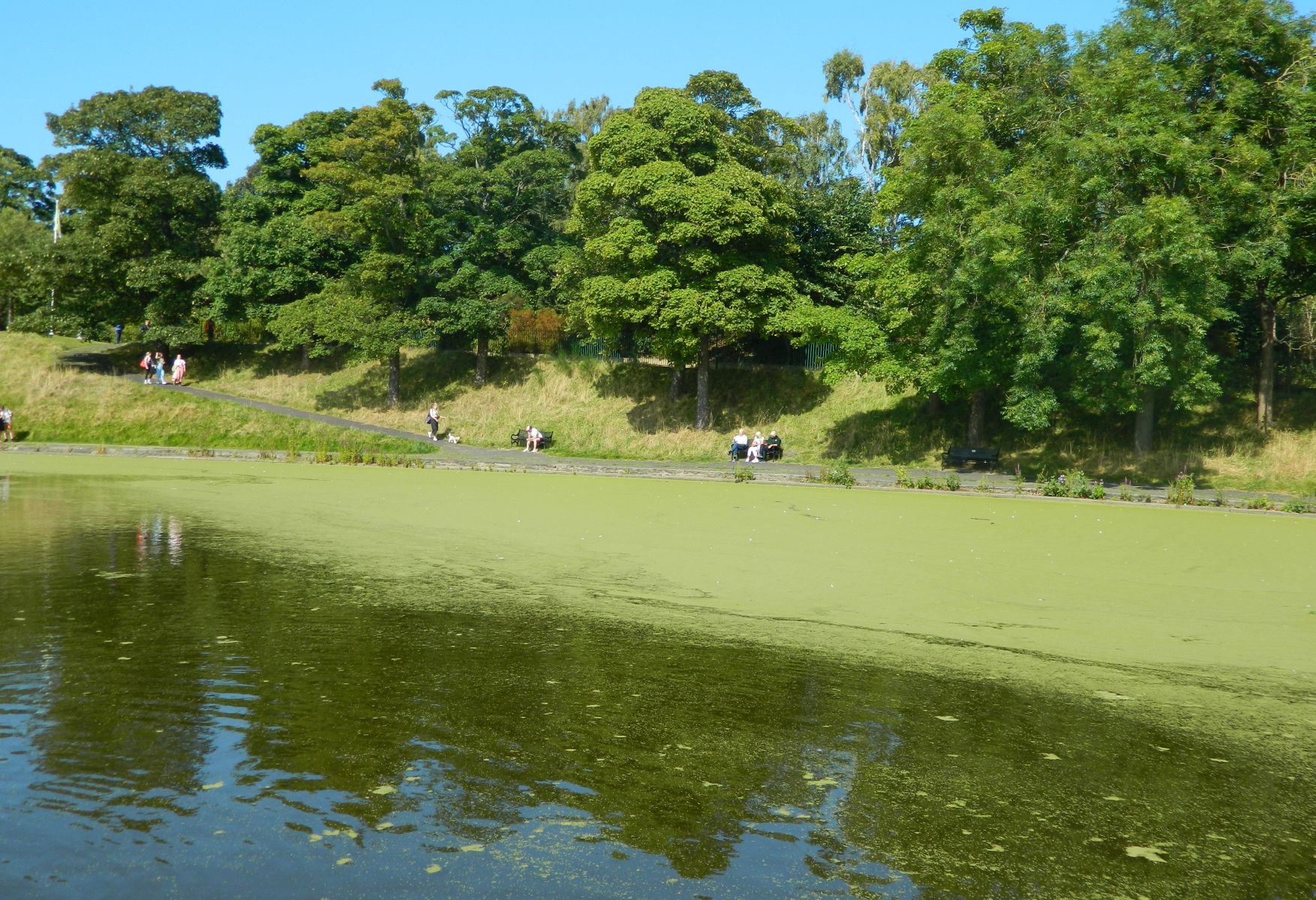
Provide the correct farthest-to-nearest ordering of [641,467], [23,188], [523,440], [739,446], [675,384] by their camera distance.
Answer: [23,188] → [675,384] → [523,440] → [739,446] → [641,467]

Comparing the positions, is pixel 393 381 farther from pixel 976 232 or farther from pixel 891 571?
pixel 891 571

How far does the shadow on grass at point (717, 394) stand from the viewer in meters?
38.3

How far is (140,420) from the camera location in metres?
36.9

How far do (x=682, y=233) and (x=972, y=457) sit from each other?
37.7 ft

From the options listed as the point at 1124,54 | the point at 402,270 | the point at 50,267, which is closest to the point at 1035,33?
the point at 1124,54

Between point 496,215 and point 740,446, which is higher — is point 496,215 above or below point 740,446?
above

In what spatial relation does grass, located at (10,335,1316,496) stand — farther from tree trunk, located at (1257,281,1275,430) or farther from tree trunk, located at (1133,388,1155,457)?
tree trunk, located at (1257,281,1275,430)

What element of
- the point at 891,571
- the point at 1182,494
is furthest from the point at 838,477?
the point at 891,571

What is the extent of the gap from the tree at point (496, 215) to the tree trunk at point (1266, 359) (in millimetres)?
23176

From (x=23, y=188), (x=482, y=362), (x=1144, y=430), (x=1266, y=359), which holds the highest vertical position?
(x=23, y=188)

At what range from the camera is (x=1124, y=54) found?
28094mm

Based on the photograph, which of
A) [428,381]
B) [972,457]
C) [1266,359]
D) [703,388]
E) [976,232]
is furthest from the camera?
[428,381]

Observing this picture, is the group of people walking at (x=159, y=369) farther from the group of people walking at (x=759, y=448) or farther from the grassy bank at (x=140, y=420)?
the group of people walking at (x=759, y=448)

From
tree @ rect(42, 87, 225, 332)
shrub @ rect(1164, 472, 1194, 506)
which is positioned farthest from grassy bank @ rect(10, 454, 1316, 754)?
tree @ rect(42, 87, 225, 332)
